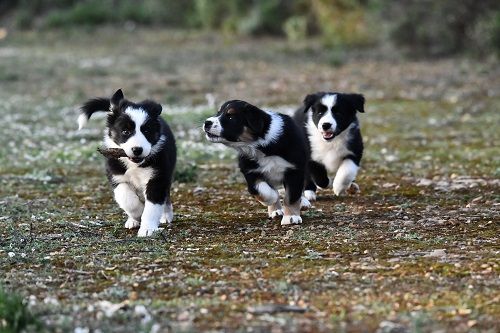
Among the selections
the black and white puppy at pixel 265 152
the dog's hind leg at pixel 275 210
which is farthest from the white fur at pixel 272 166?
the dog's hind leg at pixel 275 210

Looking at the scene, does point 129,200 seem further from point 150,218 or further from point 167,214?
point 167,214

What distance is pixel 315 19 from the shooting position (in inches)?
1529

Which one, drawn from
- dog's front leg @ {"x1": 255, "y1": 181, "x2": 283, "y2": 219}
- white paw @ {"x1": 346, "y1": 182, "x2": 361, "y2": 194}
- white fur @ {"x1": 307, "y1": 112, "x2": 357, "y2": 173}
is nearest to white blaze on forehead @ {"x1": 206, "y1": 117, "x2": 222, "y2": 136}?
dog's front leg @ {"x1": 255, "y1": 181, "x2": 283, "y2": 219}

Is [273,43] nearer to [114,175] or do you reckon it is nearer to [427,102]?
[427,102]

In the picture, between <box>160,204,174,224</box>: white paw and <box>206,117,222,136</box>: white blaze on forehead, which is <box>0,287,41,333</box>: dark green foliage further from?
<box>160,204,174,224</box>: white paw

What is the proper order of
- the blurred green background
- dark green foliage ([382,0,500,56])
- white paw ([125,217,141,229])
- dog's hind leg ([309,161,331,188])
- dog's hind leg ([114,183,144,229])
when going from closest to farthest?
dog's hind leg ([114,183,144,229]) < white paw ([125,217,141,229]) < dog's hind leg ([309,161,331,188]) < dark green foliage ([382,0,500,56]) < the blurred green background

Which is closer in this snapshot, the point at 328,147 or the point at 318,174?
the point at 328,147

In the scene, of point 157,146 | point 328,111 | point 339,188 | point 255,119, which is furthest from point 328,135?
point 157,146

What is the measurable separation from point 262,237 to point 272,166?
0.89 metres

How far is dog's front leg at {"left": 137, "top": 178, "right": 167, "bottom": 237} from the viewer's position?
9.17 meters

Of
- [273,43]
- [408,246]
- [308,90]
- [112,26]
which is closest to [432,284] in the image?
[408,246]

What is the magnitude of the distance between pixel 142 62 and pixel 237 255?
24.4 meters

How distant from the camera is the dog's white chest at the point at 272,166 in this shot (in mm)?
9750

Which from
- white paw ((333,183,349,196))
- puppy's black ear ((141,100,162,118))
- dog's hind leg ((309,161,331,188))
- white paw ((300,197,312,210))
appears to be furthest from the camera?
dog's hind leg ((309,161,331,188))
